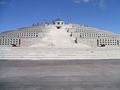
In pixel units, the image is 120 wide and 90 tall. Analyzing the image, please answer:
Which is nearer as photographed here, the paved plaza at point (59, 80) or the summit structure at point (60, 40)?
the paved plaza at point (59, 80)

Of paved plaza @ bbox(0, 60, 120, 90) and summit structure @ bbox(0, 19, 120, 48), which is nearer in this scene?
paved plaza @ bbox(0, 60, 120, 90)

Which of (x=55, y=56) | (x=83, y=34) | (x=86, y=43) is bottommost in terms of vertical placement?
(x=55, y=56)

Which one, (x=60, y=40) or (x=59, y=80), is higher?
(x=60, y=40)

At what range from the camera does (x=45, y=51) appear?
85.9ft

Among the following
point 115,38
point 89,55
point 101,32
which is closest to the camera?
point 89,55

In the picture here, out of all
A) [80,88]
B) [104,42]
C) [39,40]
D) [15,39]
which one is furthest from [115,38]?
[80,88]

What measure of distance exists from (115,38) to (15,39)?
38707 mm

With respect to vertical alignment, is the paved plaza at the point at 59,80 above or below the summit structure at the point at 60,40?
below

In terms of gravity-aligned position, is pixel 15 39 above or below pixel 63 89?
above

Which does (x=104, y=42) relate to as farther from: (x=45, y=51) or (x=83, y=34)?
(x=45, y=51)

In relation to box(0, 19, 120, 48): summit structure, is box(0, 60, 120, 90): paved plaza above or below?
below

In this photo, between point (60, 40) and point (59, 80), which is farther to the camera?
point (60, 40)

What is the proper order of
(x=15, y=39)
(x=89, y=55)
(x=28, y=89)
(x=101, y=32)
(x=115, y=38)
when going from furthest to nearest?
(x=101, y=32) < (x=115, y=38) < (x=15, y=39) < (x=89, y=55) < (x=28, y=89)

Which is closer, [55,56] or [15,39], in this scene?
[55,56]
